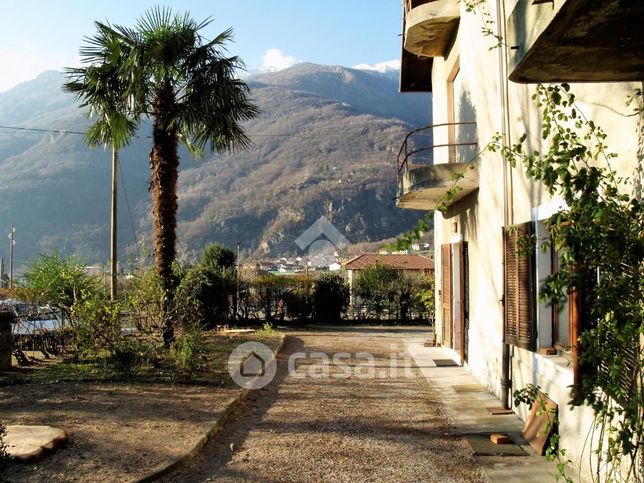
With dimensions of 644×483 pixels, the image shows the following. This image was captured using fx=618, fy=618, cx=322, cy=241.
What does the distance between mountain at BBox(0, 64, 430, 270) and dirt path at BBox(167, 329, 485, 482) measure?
154ft

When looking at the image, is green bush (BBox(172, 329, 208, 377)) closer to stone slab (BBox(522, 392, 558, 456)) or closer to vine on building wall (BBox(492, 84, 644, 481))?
stone slab (BBox(522, 392, 558, 456))

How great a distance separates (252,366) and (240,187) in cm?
8188

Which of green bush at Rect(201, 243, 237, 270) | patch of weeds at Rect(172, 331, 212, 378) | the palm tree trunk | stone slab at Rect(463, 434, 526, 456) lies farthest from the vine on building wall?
green bush at Rect(201, 243, 237, 270)

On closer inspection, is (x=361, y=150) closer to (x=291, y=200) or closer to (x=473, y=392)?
(x=291, y=200)

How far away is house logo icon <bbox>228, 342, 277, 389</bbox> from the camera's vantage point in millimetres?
9460

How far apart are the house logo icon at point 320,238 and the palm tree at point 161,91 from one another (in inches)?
1863

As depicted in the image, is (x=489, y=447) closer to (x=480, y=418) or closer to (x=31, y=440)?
(x=480, y=418)

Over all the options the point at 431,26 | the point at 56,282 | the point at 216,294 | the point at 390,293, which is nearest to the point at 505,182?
the point at 431,26

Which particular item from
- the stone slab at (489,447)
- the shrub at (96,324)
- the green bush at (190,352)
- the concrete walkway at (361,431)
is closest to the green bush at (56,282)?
the shrub at (96,324)

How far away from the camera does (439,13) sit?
1059 centimetres

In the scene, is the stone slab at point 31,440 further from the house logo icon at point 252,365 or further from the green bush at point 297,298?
the green bush at point 297,298

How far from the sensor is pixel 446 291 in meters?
12.6

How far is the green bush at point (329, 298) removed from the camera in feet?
72.7

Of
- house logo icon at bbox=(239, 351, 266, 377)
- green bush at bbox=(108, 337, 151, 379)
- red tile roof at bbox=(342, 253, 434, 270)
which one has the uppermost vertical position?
red tile roof at bbox=(342, 253, 434, 270)
